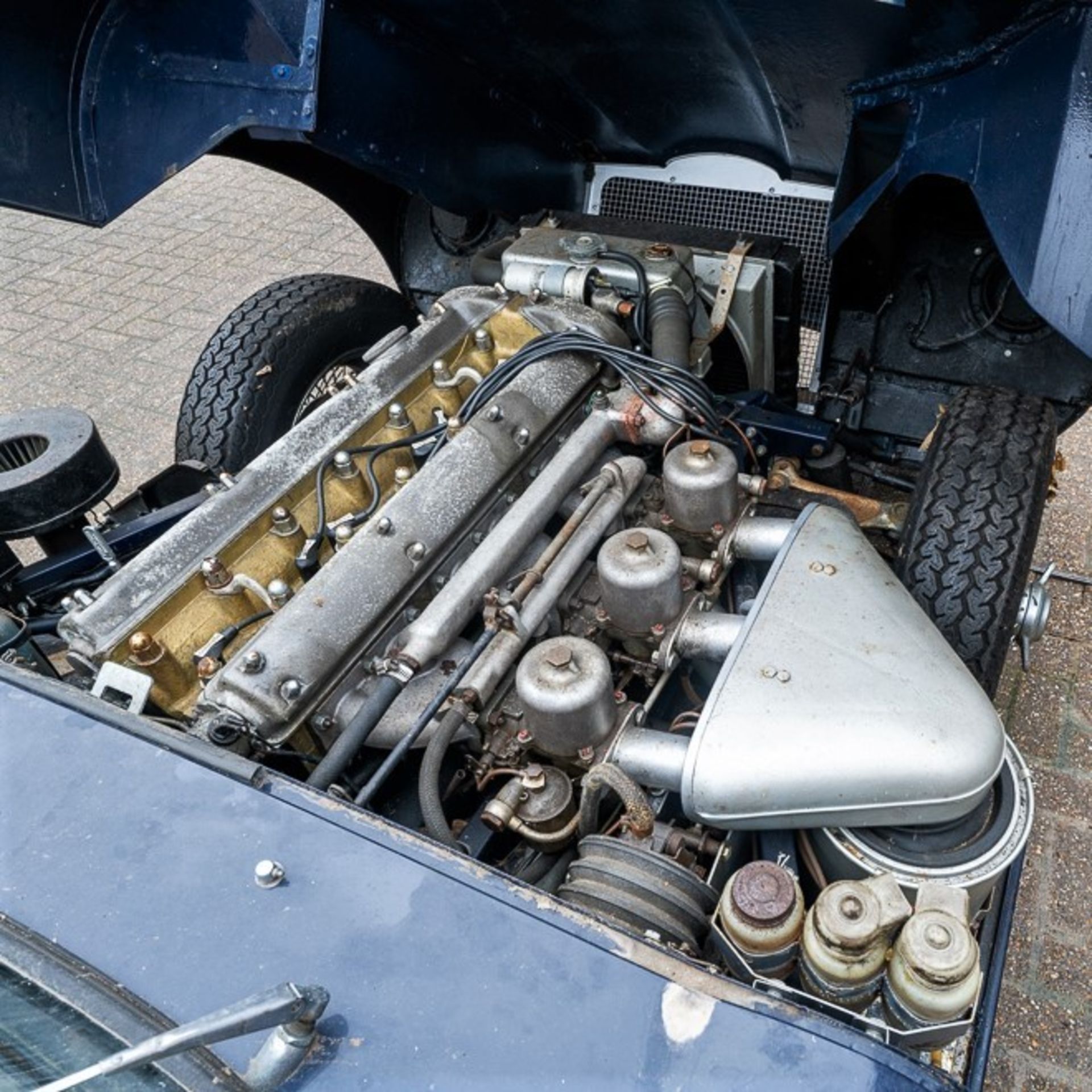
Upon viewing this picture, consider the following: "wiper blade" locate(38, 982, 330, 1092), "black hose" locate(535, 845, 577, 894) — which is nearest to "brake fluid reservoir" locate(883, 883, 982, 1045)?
"black hose" locate(535, 845, 577, 894)

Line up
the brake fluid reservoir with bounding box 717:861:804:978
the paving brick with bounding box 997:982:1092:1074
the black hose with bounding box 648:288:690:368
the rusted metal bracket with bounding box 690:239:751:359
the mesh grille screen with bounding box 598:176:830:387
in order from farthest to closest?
the mesh grille screen with bounding box 598:176:830:387 < the rusted metal bracket with bounding box 690:239:751:359 < the black hose with bounding box 648:288:690:368 < the paving brick with bounding box 997:982:1092:1074 < the brake fluid reservoir with bounding box 717:861:804:978

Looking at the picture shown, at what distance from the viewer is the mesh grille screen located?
9.58ft

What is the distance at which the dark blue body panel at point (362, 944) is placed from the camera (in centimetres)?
96

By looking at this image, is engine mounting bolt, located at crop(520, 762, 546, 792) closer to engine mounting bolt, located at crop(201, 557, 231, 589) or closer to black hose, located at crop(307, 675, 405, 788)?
black hose, located at crop(307, 675, 405, 788)

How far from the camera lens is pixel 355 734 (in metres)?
1.54

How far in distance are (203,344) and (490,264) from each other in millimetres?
2012

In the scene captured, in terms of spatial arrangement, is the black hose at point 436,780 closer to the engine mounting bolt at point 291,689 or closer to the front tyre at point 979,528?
the engine mounting bolt at point 291,689

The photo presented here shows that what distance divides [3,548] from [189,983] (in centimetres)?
148

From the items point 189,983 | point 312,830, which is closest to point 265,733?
point 312,830

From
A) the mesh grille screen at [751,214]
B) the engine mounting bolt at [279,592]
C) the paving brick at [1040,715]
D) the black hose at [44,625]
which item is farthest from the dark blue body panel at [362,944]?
the mesh grille screen at [751,214]

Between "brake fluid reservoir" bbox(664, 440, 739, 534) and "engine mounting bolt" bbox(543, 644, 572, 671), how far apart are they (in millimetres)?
449

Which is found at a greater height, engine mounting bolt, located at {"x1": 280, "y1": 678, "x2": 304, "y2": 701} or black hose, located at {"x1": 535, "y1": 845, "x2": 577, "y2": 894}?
engine mounting bolt, located at {"x1": 280, "y1": 678, "x2": 304, "y2": 701}

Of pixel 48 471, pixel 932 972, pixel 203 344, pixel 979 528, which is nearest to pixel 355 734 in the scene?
pixel 932 972

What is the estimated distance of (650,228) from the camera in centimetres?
272
